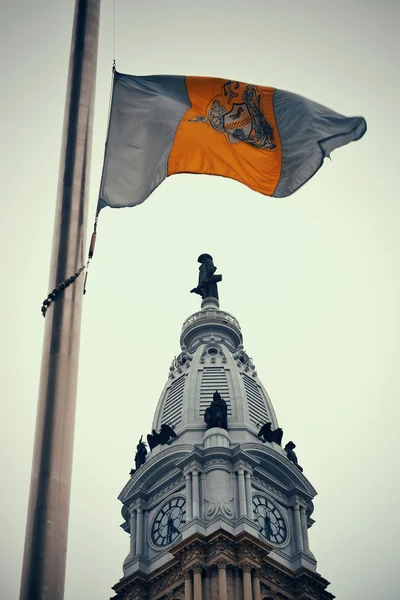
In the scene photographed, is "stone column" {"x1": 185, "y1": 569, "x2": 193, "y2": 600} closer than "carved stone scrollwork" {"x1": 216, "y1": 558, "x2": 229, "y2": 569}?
Yes

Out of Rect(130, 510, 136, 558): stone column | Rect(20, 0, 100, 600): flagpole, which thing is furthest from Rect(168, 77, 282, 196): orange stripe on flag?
Rect(130, 510, 136, 558): stone column

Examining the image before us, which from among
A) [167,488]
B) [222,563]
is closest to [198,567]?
[222,563]

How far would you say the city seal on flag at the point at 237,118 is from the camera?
33062 mm

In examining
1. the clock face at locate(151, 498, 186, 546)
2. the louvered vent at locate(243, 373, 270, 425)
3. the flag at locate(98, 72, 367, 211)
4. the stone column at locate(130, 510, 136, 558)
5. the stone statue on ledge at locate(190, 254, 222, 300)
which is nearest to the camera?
the flag at locate(98, 72, 367, 211)

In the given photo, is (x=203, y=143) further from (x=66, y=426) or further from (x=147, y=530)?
(x=147, y=530)

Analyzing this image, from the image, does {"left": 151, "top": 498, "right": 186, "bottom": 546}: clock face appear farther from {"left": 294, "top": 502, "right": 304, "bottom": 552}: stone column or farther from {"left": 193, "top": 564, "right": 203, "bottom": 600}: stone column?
{"left": 294, "top": 502, "right": 304, "bottom": 552}: stone column

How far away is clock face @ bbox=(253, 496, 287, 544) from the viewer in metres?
84.6

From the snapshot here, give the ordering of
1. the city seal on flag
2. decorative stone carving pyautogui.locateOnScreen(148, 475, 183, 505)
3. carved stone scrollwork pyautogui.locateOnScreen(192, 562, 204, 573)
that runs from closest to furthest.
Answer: the city seal on flag → carved stone scrollwork pyautogui.locateOnScreen(192, 562, 204, 573) → decorative stone carving pyautogui.locateOnScreen(148, 475, 183, 505)

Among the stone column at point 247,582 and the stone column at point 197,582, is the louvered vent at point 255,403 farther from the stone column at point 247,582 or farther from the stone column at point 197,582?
the stone column at point 197,582

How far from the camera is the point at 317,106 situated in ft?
108

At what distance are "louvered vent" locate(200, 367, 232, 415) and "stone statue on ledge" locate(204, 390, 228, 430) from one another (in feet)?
8.78

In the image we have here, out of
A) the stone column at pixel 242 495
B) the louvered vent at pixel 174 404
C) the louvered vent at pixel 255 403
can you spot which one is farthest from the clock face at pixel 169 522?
the louvered vent at pixel 255 403

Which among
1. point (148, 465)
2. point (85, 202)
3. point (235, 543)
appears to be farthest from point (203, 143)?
point (148, 465)

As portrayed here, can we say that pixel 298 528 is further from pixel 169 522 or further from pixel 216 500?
pixel 169 522
